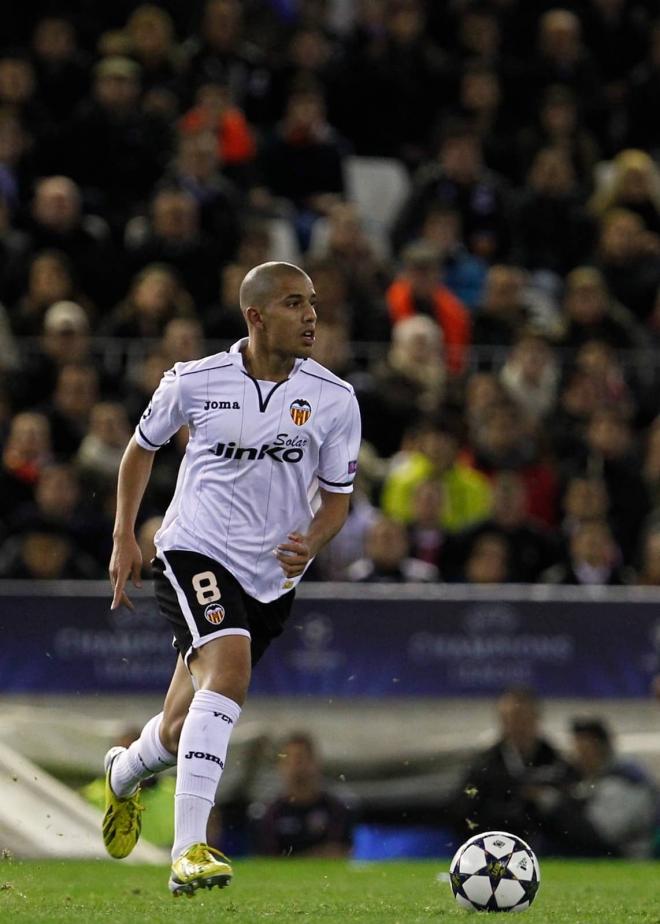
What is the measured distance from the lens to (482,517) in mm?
13195

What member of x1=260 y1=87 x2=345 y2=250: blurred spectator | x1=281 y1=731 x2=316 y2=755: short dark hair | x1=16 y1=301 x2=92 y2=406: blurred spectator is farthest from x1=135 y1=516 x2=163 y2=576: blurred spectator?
x1=260 y1=87 x2=345 y2=250: blurred spectator

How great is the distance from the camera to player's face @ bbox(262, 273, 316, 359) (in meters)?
7.55

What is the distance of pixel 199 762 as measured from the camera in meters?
7.13

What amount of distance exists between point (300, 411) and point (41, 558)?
182 inches

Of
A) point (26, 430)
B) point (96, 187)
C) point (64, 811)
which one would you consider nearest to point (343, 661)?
point (64, 811)

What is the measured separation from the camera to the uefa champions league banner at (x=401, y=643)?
1120 cm

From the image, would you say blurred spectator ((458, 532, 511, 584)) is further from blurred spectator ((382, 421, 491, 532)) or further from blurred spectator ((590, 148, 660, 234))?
blurred spectator ((590, 148, 660, 234))

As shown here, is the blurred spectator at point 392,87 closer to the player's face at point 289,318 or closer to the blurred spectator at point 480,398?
the blurred spectator at point 480,398

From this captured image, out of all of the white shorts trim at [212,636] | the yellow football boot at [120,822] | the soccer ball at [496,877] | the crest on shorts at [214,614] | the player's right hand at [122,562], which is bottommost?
the yellow football boot at [120,822]

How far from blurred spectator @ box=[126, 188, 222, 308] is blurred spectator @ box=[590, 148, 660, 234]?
3.69 meters

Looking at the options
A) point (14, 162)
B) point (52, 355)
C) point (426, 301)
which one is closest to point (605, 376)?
point (426, 301)

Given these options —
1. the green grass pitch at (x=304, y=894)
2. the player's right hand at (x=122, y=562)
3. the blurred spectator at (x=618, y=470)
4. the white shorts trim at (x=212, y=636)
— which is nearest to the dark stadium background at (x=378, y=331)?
the blurred spectator at (x=618, y=470)

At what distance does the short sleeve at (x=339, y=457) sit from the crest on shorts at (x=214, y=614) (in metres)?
0.71

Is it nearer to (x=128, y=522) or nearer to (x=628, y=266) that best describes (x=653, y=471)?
(x=628, y=266)
